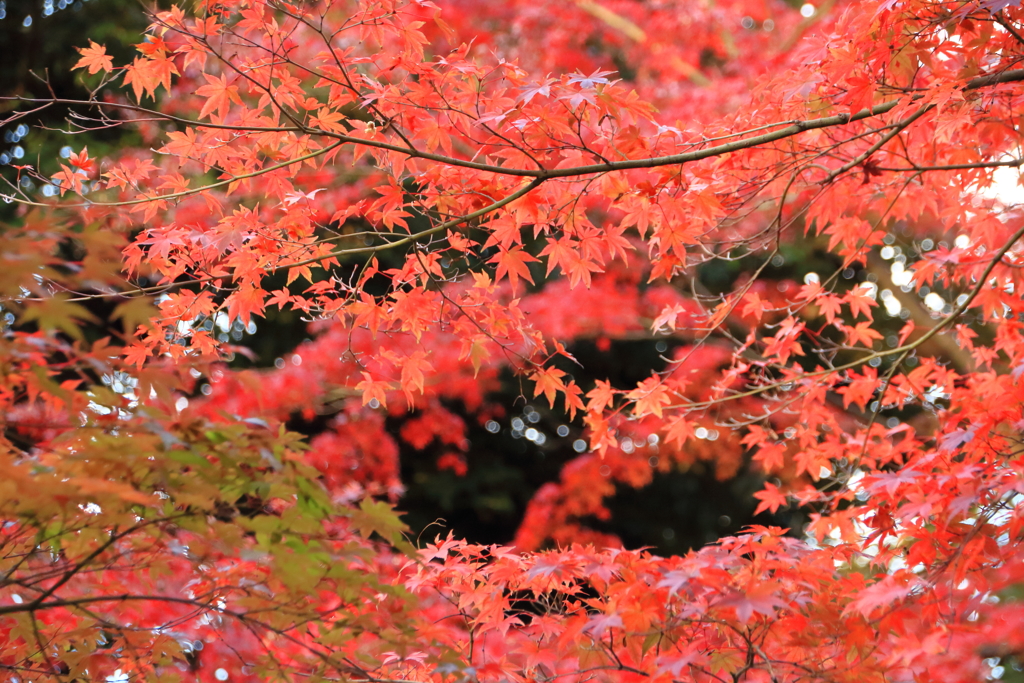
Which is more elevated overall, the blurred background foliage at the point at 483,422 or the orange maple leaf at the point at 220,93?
the blurred background foliage at the point at 483,422

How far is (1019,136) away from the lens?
2.50 m

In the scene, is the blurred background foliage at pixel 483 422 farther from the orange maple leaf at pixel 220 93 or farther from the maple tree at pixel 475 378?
the orange maple leaf at pixel 220 93

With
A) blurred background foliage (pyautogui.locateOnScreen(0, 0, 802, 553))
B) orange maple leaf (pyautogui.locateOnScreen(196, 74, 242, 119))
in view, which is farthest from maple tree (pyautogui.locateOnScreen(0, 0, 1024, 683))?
blurred background foliage (pyautogui.locateOnScreen(0, 0, 802, 553))

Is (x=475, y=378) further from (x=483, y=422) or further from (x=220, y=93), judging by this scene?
(x=483, y=422)

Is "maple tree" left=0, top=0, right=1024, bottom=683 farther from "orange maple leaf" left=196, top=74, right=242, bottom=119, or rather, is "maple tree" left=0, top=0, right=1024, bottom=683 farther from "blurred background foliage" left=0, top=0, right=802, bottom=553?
"blurred background foliage" left=0, top=0, right=802, bottom=553

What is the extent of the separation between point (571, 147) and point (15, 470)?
4.84 ft

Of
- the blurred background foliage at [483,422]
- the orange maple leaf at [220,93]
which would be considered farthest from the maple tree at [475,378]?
the blurred background foliage at [483,422]

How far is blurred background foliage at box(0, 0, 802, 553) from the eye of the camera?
7.61 metres

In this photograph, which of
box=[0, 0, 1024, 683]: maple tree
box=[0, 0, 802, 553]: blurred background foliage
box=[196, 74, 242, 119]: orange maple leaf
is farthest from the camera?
box=[0, 0, 802, 553]: blurred background foliage

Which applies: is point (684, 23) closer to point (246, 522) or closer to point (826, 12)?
point (826, 12)

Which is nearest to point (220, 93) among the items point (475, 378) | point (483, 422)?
point (475, 378)

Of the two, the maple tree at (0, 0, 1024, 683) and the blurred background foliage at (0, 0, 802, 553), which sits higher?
the blurred background foliage at (0, 0, 802, 553)

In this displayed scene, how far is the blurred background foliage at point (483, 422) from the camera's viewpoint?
25.0 feet

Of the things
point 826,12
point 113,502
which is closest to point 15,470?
point 113,502
